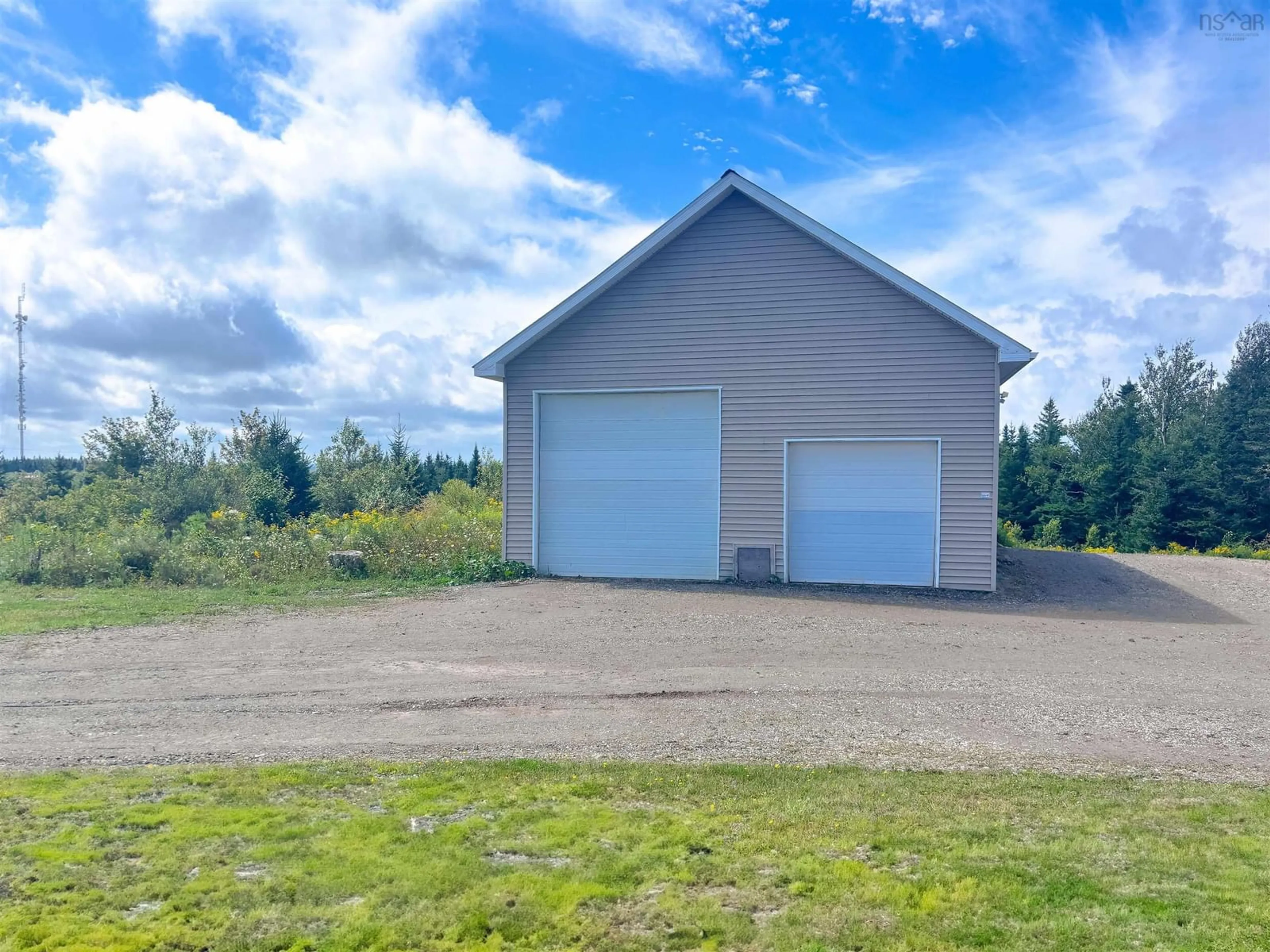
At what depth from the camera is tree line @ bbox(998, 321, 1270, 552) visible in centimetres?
2980

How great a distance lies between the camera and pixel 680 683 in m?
7.52

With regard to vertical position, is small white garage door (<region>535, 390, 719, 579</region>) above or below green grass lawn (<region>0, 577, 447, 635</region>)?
above

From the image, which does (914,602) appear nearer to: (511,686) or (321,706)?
(511,686)

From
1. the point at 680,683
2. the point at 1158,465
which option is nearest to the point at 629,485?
the point at 680,683

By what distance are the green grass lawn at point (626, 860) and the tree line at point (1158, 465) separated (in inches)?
995

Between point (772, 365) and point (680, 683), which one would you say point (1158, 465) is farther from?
point (680, 683)

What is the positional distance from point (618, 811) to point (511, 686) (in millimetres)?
3136

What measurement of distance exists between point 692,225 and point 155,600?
9.99m

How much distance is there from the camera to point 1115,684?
758 centimetres

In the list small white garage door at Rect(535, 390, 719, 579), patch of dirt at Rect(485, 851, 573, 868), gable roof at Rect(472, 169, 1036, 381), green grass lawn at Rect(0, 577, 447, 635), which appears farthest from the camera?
small white garage door at Rect(535, 390, 719, 579)

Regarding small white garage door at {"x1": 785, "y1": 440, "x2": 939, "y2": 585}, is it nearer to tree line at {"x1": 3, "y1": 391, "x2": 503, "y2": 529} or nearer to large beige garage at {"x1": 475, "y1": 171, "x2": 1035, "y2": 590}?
large beige garage at {"x1": 475, "y1": 171, "x2": 1035, "y2": 590}

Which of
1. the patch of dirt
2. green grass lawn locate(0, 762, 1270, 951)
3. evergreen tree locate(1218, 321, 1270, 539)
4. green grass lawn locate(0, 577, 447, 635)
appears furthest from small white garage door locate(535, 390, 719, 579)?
evergreen tree locate(1218, 321, 1270, 539)

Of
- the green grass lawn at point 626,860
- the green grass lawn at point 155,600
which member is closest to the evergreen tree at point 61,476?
the green grass lawn at point 155,600

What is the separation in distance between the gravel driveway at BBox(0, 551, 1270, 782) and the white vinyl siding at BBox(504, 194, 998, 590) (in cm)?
178
